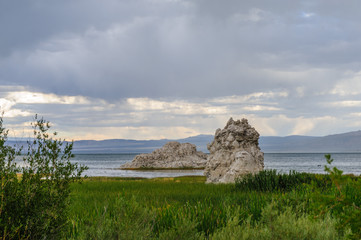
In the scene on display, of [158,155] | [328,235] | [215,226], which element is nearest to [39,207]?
[215,226]

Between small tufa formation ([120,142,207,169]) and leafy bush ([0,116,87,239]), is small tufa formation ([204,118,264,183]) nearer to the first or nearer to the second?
leafy bush ([0,116,87,239])

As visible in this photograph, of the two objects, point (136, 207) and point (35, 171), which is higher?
point (35, 171)

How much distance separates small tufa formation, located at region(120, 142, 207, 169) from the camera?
238 ft

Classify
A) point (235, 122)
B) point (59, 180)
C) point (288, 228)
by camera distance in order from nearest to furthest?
point (288, 228) → point (59, 180) → point (235, 122)

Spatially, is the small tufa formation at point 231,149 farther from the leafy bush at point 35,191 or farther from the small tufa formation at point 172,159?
the small tufa formation at point 172,159

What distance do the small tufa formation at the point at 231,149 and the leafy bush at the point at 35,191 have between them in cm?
1418

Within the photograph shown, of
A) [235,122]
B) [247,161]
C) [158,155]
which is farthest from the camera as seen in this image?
[158,155]

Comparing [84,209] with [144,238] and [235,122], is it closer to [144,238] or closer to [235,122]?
[144,238]

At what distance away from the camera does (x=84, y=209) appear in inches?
377

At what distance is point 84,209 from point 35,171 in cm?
360

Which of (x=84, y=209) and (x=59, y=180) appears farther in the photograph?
(x=84, y=209)

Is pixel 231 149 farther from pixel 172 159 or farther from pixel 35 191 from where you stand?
pixel 172 159

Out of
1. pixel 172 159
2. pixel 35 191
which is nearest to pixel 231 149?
pixel 35 191

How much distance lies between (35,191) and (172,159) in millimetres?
70850
